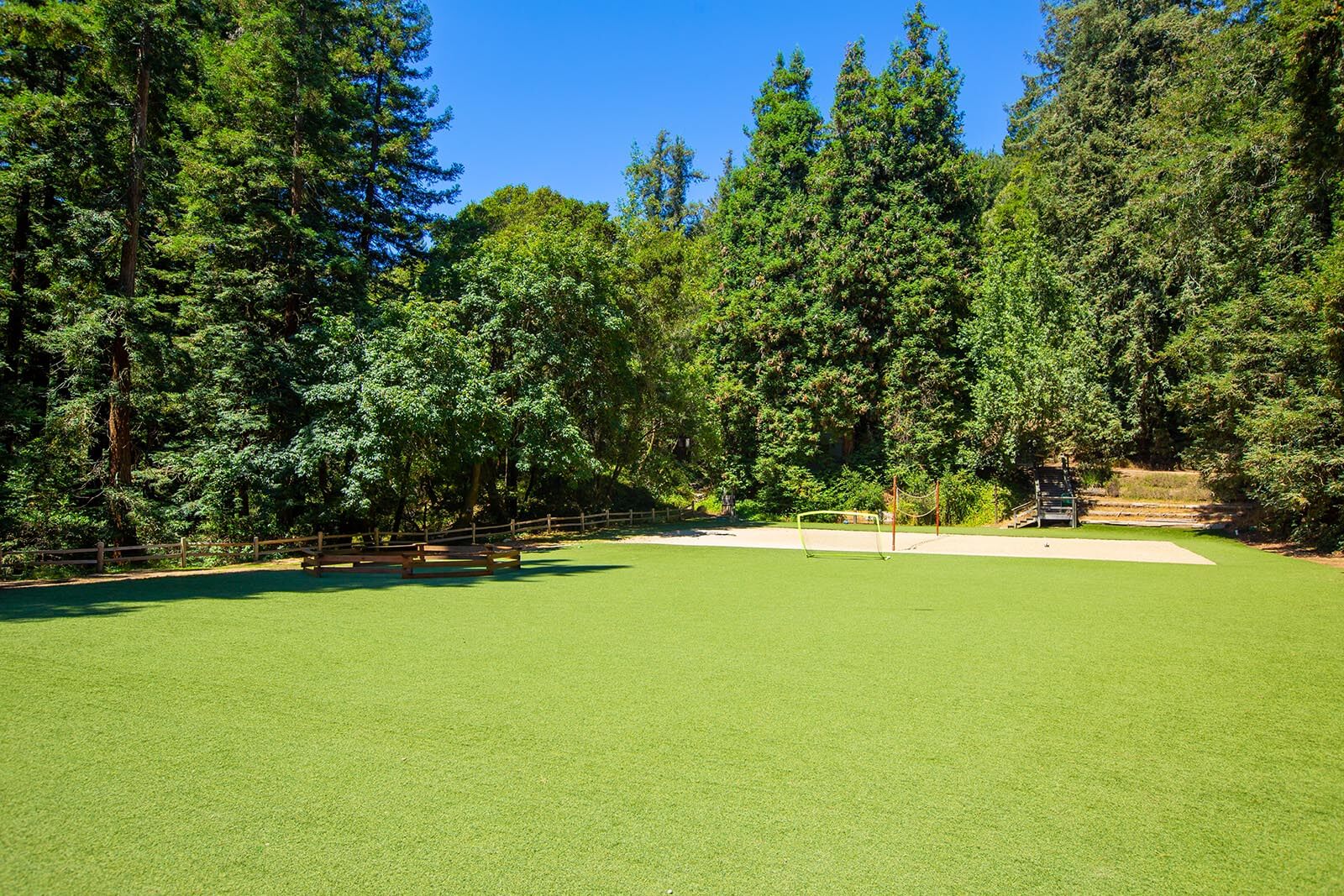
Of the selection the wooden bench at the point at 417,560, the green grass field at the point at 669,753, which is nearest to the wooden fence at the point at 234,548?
the wooden bench at the point at 417,560

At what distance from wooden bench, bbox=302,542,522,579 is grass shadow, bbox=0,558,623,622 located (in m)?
0.21

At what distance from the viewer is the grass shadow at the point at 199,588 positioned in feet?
39.7

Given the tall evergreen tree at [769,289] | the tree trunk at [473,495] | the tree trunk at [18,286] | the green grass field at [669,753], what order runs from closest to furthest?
1. the green grass field at [669,753]
2. the tree trunk at [18,286]
3. the tree trunk at [473,495]
4. the tall evergreen tree at [769,289]

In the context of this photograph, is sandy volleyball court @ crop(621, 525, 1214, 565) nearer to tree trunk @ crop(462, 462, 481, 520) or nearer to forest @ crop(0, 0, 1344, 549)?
forest @ crop(0, 0, 1344, 549)

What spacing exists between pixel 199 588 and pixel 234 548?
5943 millimetres

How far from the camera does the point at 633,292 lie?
31.3m

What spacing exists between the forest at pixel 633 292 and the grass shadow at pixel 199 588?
14.9ft

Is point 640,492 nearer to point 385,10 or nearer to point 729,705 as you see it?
point 385,10

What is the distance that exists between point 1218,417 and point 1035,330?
9.36 m

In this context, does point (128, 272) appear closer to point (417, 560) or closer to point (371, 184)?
point (371, 184)

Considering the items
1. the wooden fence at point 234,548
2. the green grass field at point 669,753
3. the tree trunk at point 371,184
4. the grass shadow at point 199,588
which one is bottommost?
the green grass field at point 669,753

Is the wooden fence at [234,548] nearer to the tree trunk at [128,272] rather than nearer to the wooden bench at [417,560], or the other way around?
the tree trunk at [128,272]

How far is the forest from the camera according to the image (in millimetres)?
19844

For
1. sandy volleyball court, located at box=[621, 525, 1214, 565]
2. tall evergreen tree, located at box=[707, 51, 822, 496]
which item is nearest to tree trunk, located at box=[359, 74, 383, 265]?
sandy volleyball court, located at box=[621, 525, 1214, 565]
